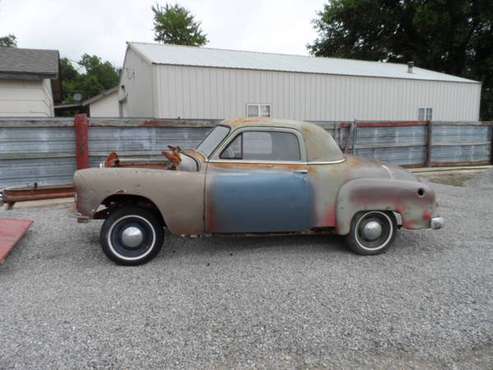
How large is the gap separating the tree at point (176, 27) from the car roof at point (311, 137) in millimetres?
42785

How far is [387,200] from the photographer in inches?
187

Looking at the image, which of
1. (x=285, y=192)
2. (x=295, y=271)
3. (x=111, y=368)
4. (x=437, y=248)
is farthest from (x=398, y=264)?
(x=111, y=368)

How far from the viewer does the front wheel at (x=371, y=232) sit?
4852 millimetres

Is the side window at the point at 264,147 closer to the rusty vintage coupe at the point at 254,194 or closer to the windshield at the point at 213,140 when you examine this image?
the rusty vintage coupe at the point at 254,194

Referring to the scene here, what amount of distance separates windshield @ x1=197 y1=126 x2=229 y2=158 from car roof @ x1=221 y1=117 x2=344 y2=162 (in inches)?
4.5

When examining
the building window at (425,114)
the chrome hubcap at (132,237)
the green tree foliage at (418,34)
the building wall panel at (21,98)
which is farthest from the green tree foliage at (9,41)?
the chrome hubcap at (132,237)

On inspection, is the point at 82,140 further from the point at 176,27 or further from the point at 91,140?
the point at 176,27

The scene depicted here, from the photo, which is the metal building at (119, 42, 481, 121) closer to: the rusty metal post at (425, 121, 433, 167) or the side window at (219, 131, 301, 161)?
the rusty metal post at (425, 121, 433, 167)

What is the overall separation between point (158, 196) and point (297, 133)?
73.2 inches

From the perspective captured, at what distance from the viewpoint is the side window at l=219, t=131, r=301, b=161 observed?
461 cm

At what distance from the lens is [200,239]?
18.0ft

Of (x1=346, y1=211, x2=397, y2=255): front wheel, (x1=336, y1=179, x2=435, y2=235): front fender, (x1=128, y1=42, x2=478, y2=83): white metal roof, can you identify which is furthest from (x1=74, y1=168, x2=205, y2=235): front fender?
(x1=128, y1=42, x2=478, y2=83): white metal roof

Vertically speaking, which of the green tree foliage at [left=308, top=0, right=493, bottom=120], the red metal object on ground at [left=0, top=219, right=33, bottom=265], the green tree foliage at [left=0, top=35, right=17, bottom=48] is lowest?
the red metal object on ground at [left=0, top=219, right=33, bottom=265]

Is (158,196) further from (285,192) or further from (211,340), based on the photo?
(211,340)
